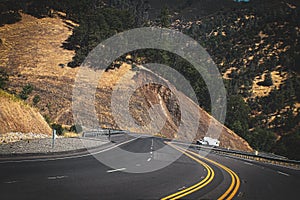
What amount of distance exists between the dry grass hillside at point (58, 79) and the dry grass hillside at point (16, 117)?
23945 millimetres

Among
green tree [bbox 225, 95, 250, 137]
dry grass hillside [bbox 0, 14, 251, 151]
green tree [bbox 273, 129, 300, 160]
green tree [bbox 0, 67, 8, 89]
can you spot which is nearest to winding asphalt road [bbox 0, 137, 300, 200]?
green tree [bbox 0, 67, 8, 89]

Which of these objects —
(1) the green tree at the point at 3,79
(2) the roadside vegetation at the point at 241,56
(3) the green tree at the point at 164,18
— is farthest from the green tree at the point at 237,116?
(1) the green tree at the point at 3,79

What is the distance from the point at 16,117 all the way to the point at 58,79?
132 feet

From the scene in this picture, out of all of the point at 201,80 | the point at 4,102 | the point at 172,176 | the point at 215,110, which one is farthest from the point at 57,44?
the point at 172,176

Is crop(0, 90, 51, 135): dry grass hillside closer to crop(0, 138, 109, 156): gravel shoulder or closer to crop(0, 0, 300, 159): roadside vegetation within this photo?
crop(0, 138, 109, 156): gravel shoulder

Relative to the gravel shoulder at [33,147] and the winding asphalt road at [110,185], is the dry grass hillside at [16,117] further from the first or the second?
the winding asphalt road at [110,185]

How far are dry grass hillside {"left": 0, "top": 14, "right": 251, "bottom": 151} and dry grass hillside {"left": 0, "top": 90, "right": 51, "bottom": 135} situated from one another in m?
23.9

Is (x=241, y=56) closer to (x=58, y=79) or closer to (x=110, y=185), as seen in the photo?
(x=58, y=79)

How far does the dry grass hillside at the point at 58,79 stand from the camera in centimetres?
6359

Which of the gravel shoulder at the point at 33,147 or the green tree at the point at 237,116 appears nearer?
the gravel shoulder at the point at 33,147

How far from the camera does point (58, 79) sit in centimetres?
6994

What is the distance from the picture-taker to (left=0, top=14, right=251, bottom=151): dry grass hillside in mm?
63594

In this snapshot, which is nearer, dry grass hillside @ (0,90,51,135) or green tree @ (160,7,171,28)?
dry grass hillside @ (0,90,51,135)

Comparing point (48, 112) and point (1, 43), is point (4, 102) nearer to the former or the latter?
point (48, 112)
